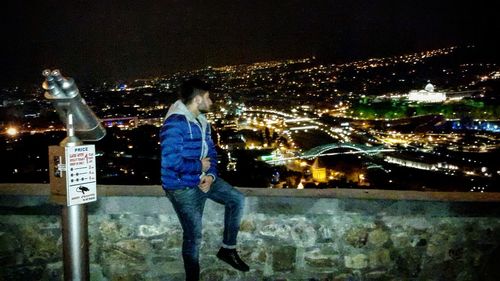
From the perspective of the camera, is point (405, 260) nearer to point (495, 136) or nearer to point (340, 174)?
point (340, 174)

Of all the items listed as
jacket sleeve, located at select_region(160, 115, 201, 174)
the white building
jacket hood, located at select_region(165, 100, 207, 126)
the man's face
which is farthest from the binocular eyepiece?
the white building

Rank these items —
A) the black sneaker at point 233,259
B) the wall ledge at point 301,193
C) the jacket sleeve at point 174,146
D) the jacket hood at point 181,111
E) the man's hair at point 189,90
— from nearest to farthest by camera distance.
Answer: the jacket sleeve at point 174,146, the jacket hood at point 181,111, the man's hair at point 189,90, the black sneaker at point 233,259, the wall ledge at point 301,193

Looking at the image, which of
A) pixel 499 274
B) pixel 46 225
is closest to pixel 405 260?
pixel 499 274

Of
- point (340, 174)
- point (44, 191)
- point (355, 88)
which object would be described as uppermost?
point (355, 88)

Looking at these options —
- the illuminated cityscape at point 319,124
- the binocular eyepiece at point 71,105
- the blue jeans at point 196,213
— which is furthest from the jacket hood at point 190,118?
the illuminated cityscape at point 319,124

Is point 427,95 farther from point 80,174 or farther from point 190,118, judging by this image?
point 80,174

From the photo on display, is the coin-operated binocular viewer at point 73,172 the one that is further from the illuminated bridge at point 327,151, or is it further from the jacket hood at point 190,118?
the illuminated bridge at point 327,151
